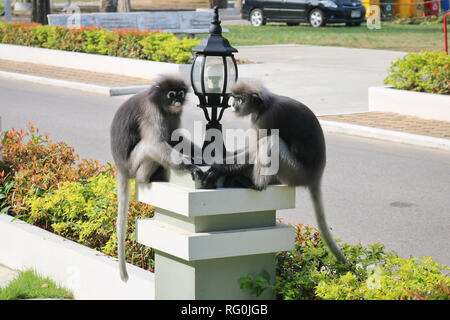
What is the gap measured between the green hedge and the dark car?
15596mm

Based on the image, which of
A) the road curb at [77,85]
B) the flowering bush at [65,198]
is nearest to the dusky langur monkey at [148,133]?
the flowering bush at [65,198]

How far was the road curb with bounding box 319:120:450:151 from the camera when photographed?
464 inches

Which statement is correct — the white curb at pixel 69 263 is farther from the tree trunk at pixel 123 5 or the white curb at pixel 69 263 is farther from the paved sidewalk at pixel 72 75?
the tree trunk at pixel 123 5

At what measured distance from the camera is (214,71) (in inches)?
198

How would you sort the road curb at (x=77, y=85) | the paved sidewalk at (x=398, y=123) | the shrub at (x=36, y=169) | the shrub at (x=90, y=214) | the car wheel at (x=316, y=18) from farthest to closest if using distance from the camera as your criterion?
1. the car wheel at (x=316, y=18)
2. the road curb at (x=77, y=85)
3. the paved sidewalk at (x=398, y=123)
4. the shrub at (x=36, y=169)
5. the shrub at (x=90, y=214)

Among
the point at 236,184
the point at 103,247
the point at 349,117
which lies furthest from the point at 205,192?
the point at 349,117

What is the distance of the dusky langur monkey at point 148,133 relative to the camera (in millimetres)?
4820

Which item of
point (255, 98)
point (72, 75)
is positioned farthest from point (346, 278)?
point (72, 75)

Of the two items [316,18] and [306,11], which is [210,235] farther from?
[306,11]

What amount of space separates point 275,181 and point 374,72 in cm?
1592

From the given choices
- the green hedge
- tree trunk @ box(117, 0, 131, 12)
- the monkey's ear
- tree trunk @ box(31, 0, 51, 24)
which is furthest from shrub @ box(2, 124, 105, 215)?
tree trunk @ box(117, 0, 131, 12)

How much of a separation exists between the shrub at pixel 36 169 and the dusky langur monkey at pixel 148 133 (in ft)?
6.70

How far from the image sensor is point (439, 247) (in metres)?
7.15
